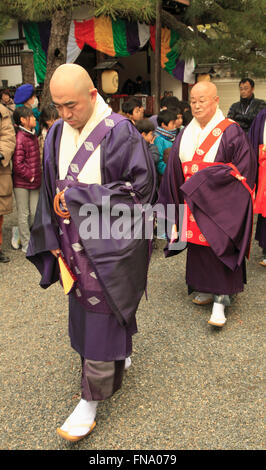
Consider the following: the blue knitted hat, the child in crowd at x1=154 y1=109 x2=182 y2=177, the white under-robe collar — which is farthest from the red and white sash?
the blue knitted hat

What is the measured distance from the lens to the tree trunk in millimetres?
6941

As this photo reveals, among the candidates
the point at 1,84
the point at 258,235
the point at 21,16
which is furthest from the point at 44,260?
the point at 1,84

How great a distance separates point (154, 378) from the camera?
→ 110 inches

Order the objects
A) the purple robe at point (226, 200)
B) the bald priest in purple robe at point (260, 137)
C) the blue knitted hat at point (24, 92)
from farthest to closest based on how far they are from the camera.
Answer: the blue knitted hat at point (24, 92), the bald priest in purple robe at point (260, 137), the purple robe at point (226, 200)

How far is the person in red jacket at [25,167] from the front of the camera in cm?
476

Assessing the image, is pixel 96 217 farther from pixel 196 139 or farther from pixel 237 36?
pixel 237 36

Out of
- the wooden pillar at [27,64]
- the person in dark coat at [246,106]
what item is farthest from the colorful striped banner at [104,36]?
the person in dark coat at [246,106]

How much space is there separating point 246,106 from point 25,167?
3.44 metres

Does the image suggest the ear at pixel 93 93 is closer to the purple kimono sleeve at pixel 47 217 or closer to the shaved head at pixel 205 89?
the purple kimono sleeve at pixel 47 217

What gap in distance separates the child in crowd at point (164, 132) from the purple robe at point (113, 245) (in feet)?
8.24

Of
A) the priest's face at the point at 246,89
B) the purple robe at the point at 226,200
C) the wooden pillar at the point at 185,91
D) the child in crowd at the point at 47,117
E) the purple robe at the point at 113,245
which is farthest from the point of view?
the wooden pillar at the point at 185,91

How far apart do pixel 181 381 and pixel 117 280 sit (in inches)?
38.1

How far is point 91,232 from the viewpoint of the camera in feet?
7.09

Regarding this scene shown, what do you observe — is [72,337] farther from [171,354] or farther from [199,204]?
[199,204]
